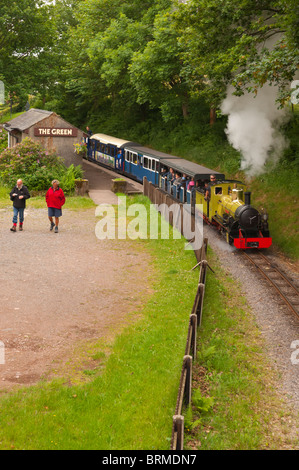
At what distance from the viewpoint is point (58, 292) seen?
12.6 m

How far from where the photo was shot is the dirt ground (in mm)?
9383

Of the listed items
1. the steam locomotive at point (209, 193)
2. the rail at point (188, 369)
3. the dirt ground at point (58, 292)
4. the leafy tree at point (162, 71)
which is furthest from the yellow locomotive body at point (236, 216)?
the leafy tree at point (162, 71)

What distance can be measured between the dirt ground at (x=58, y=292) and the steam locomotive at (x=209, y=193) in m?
3.64

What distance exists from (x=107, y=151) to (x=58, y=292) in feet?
81.2

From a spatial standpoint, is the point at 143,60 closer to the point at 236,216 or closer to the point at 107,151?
the point at 107,151

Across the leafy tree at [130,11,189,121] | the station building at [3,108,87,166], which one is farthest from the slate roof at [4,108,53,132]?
the leafy tree at [130,11,189,121]

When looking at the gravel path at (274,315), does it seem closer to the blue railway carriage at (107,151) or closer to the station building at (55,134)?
the station building at (55,134)

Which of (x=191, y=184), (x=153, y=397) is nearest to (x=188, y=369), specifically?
(x=153, y=397)

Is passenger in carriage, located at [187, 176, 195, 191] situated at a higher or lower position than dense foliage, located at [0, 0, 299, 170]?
lower

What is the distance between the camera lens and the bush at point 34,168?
25.2m

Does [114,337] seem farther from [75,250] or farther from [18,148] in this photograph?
[18,148]

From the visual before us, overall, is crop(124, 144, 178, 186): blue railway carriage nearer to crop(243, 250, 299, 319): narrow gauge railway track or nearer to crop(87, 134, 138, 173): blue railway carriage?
crop(87, 134, 138, 173): blue railway carriage

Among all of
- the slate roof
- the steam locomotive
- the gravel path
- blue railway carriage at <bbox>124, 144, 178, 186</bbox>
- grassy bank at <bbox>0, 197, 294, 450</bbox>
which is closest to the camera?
grassy bank at <bbox>0, 197, 294, 450</bbox>

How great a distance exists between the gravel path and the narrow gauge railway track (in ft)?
0.58
